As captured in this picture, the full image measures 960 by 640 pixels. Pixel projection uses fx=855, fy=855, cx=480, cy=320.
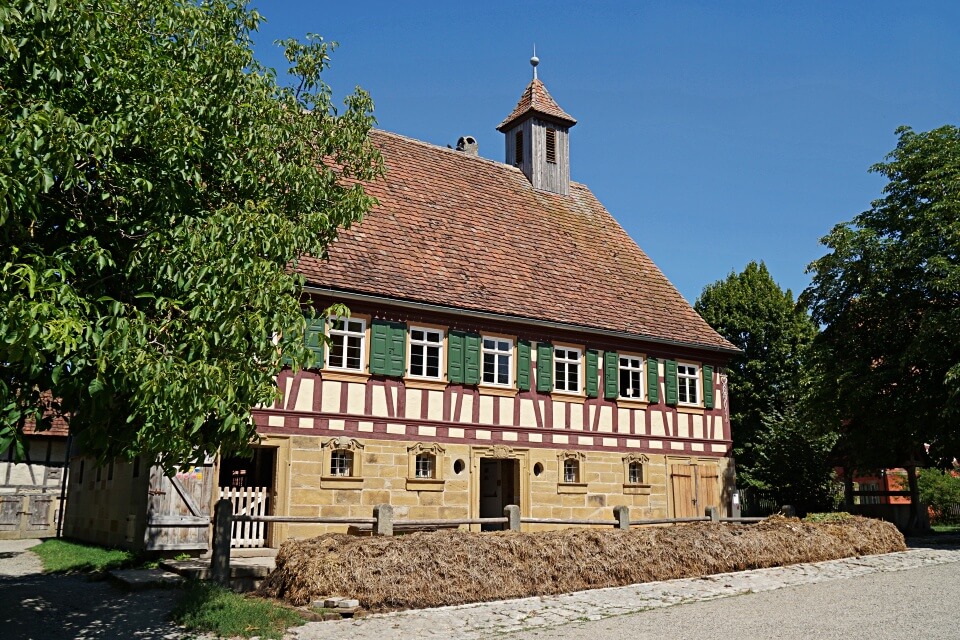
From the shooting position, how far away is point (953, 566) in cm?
1575

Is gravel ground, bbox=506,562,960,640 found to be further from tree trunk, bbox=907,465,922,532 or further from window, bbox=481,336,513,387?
tree trunk, bbox=907,465,922,532

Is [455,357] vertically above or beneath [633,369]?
beneath

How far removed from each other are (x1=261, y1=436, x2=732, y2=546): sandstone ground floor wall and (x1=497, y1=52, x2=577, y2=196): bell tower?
8.97 metres

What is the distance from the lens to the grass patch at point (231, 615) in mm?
9273

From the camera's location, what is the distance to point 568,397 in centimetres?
1964

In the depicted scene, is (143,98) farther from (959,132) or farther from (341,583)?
(959,132)

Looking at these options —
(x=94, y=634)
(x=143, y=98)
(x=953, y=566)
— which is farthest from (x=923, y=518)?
(x=143, y=98)

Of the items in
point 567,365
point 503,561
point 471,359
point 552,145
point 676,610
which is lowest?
point 676,610

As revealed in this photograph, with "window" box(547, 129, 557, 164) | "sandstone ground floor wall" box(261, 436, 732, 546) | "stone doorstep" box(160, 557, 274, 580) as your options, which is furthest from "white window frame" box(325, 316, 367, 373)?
"window" box(547, 129, 557, 164)

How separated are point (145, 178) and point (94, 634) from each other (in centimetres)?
512

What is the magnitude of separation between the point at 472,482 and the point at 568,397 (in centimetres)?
318

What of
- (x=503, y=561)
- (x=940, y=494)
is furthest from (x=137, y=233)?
(x=940, y=494)

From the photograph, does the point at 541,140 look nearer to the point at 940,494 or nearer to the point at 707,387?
the point at 707,387

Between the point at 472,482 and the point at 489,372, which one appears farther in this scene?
the point at 489,372
